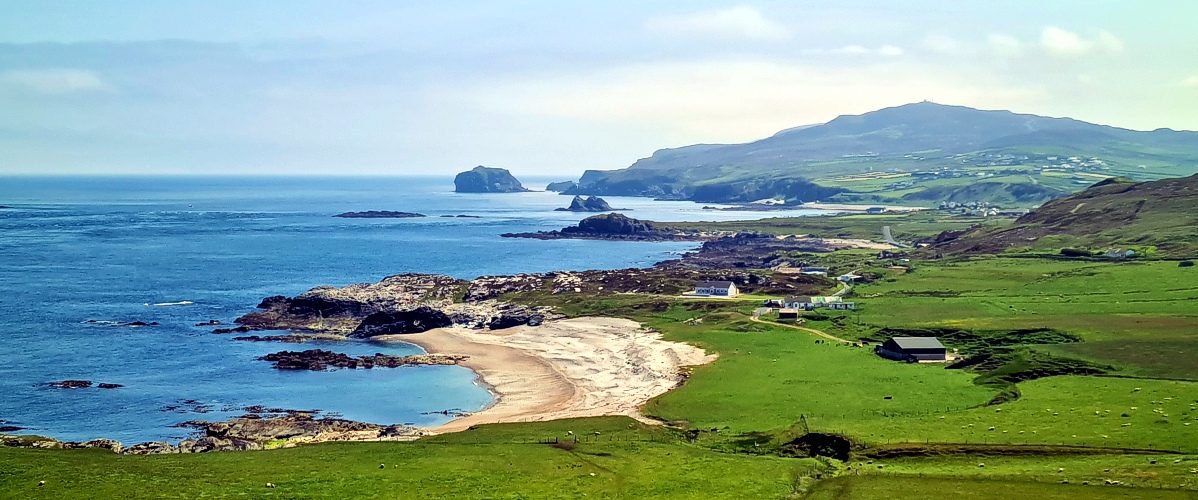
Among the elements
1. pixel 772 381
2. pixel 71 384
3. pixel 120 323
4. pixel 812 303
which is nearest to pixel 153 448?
pixel 71 384

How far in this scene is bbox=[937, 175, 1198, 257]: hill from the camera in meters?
137

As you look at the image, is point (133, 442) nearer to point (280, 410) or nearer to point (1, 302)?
point (280, 410)

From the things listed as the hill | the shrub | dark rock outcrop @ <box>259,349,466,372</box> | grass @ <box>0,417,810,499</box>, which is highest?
the hill

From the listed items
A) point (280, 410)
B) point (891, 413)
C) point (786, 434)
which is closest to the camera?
point (786, 434)

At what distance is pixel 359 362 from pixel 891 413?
4894cm

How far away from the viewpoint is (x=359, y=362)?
8644 cm

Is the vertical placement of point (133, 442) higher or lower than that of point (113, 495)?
lower

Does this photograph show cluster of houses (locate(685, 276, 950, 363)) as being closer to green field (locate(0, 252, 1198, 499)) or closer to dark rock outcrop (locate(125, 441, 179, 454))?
green field (locate(0, 252, 1198, 499))

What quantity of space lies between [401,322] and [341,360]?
665 inches

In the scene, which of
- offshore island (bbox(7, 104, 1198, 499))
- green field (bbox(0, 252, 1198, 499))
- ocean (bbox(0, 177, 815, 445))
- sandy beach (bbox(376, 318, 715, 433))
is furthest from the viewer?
ocean (bbox(0, 177, 815, 445))

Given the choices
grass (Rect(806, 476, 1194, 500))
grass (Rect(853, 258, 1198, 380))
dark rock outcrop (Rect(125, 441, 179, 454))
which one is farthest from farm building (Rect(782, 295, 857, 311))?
dark rock outcrop (Rect(125, 441, 179, 454))

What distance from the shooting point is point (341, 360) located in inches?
3430

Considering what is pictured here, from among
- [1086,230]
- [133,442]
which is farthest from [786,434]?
[1086,230]

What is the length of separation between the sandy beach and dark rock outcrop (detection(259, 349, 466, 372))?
2.87 m
